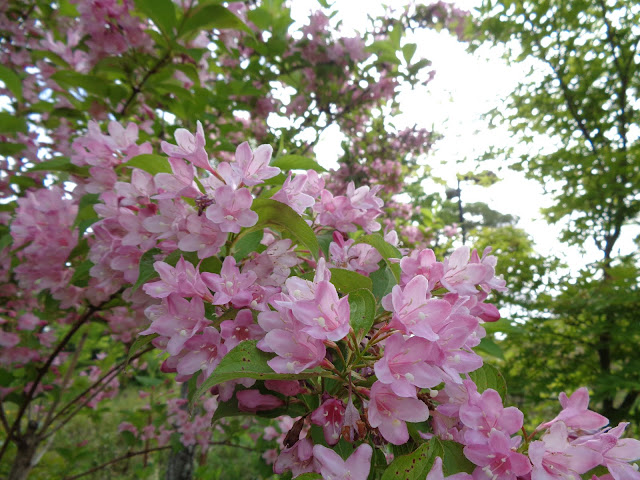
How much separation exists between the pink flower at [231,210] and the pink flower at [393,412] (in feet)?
1.18

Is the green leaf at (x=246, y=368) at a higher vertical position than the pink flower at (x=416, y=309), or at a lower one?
lower

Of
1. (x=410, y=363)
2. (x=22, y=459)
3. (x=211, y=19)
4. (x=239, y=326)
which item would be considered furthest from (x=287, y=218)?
(x=22, y=459)

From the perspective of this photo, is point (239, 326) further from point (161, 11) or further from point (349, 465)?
point (161, 11)

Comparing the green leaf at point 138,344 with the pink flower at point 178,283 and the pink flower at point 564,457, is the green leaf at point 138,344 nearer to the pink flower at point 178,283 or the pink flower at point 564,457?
the pink flower at point 178,283

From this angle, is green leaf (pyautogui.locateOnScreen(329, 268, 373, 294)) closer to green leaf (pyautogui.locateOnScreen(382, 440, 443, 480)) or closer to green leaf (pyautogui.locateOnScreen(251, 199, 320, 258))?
green leaf (pyautogui.locateOnScreen(251, 199, 320, 258))

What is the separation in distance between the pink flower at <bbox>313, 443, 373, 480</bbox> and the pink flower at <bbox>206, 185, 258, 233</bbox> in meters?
0.40

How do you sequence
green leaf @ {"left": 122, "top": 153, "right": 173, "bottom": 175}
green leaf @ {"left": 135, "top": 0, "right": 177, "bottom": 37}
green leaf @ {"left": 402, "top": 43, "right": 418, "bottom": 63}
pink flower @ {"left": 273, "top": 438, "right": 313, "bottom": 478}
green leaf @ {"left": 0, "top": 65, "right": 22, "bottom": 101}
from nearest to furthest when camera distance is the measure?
pink flower @ {"left": 273, "top": 438, "right": 313, "bottom": 478}, green leaf @ {"left": 122, "top": 153, "right": 173, "bottom": 175}, green leaf @ {"left": 135, "top": 0, "right": 177, "bottom": 37}, green leaf @ {"left": 0, "top": 65, "right": 22, "bottom": 101}, green leaf @ {"left": 402, "top": 43, "right": 418, "bottom": 63}

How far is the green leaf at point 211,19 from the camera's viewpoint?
1.29 meters

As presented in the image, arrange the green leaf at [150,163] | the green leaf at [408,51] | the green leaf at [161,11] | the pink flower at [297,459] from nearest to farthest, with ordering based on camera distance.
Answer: the pink flower at [297,459] → the green leaf at [150,163] → the green leaf at [161,11] → the green leaf at [408,51]

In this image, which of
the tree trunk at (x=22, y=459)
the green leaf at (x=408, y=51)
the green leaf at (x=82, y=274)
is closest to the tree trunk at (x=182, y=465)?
the tree trunk at (x=22, y=459)

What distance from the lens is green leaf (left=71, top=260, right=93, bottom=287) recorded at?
3.31 ft

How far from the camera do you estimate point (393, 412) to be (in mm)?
Answer: 586

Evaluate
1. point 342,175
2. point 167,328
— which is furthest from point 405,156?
point 167,328

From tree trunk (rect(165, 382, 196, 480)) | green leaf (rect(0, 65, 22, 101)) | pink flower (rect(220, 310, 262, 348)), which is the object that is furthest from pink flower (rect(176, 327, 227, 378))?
tree trunk (rect(165, 382, 196, 480))
